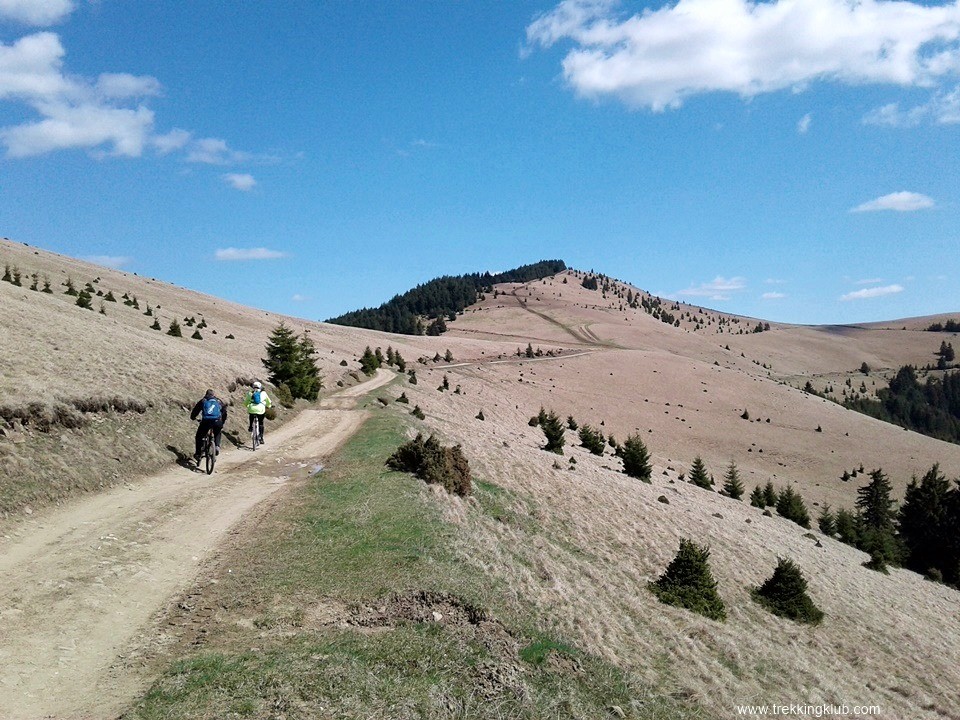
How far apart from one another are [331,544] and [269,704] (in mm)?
5487

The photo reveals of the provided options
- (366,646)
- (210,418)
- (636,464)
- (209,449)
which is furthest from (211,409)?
(636,464)

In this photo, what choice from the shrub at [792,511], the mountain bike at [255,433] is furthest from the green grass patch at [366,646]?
the shrub at [792,511]

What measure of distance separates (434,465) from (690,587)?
941cm

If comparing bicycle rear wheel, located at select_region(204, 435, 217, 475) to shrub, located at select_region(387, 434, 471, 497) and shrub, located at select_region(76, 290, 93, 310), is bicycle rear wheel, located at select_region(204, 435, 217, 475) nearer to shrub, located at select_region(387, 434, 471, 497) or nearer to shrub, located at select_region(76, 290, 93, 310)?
shrub, located at select_region(387, 434, 471, 497)

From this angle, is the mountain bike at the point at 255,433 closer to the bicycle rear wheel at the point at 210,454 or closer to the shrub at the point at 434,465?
the bicycle rear wheel at the point at 210,454

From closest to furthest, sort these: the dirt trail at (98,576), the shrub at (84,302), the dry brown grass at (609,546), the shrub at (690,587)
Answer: the dirt trail at (98,576) < the dry brown grass at (609,546) < the shrub at (690,587) < the shrub at (84,302)

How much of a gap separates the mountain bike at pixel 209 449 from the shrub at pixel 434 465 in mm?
5509

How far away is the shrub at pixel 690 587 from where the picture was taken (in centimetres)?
1864

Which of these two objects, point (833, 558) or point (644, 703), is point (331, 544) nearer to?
point (644, 703)

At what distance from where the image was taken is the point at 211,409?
18.0 m

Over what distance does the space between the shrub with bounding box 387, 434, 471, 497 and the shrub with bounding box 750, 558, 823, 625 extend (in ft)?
41.8

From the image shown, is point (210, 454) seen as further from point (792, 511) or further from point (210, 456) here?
point (792, 511)

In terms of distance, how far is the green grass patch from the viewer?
7.57m

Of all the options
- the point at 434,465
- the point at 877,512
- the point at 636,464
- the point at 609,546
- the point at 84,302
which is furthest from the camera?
the point at 877,512
